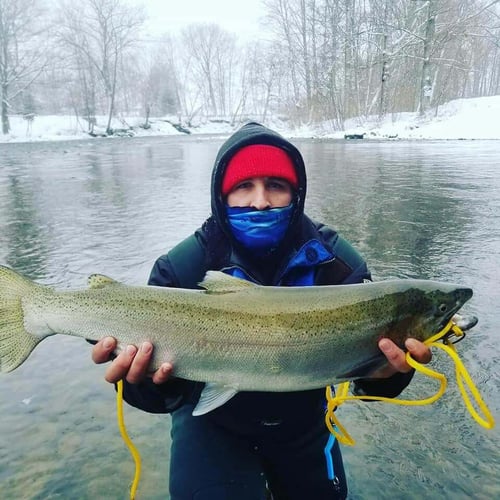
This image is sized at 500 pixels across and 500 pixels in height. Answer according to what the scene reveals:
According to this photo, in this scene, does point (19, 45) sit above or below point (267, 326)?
above

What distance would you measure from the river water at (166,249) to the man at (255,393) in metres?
0.45

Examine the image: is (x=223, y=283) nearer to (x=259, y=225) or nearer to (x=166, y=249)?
(x=259, y=225)

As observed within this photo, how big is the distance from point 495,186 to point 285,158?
923 centimetres

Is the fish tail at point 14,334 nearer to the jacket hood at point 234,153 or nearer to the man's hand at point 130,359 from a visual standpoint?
the man's hand at point 130,359

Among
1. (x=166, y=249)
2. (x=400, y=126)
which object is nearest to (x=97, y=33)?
(x=400, y=126)

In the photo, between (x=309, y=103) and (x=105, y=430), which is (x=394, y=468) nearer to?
(x=105, y=430)

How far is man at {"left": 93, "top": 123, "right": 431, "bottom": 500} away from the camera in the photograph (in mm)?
1945

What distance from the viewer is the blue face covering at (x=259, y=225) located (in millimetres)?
2119

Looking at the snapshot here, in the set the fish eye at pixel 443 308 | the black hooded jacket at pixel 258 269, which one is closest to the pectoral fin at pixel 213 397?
the black hooded jacket at pixel 258 269

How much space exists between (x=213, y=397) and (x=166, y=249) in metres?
4.60

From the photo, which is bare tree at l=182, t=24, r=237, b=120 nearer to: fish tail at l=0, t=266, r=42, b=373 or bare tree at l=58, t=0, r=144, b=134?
bare tree at l=58, t=0, r=144, b=134

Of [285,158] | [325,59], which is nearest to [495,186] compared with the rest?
[285,158]

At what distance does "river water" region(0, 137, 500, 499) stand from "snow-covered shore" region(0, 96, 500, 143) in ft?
46.7

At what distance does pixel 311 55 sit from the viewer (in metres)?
41.0
